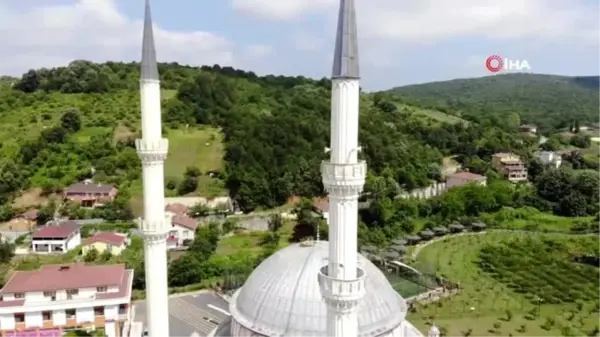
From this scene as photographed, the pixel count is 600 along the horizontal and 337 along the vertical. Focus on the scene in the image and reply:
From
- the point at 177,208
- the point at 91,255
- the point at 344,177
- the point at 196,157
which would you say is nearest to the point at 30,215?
the point at 177,208

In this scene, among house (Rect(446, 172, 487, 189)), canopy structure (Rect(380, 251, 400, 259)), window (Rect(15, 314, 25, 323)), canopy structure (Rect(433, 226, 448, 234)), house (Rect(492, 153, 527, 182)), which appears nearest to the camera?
window (Rect(15, 314, 25, 323))

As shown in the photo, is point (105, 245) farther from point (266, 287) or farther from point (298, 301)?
point (298, 301)

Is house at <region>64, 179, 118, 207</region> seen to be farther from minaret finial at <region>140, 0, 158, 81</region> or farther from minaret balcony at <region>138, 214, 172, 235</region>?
minaret finial at <region>140, 0, 158, 81</region>

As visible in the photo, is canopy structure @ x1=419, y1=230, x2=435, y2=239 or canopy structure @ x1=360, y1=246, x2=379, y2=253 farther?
canopy structure @ x1=419, y1=230, x2=435, y2=239

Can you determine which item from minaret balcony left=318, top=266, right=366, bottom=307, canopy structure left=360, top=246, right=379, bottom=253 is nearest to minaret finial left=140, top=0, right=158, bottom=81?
minaret balcony left=318, top=266, right=366, bottom=307

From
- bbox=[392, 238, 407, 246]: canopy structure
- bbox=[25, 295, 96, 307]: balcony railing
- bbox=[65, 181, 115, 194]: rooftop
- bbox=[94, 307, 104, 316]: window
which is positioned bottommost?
bbox=[392, 238, 407, 246]: canopy structure

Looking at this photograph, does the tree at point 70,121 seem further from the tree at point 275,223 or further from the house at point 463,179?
the house at point 463,179

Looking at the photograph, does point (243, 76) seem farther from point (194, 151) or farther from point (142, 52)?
point (142, 52)

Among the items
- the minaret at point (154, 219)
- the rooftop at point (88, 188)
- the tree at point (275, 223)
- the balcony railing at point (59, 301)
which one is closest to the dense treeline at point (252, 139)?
the rooftop at point (88, 188)
